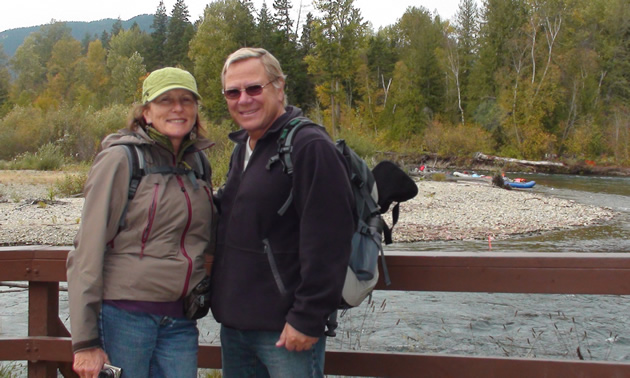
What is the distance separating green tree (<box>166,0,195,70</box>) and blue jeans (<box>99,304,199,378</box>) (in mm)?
68648

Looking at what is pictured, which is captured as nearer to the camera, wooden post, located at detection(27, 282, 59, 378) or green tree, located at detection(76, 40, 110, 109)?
wooden post, located at detection(27, 282, 59, 378)

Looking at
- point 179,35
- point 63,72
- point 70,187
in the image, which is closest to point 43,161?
point 70,187

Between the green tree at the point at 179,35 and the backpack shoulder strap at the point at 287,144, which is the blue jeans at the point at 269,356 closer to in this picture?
the backpack shoulder strap at the point at 287,144

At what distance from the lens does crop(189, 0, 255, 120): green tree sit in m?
56.5

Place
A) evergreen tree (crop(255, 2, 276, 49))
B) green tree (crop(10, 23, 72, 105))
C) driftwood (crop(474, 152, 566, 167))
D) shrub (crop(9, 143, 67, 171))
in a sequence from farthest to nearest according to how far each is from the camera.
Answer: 1. green tree (crop(10, 23, 72, 105))
2. evergreen tree (crop(255, 2, 276, 49))
3. driftwood (crop(474, 152, 566, 167))
4. shrub (crop(9, 143, 67, 171))

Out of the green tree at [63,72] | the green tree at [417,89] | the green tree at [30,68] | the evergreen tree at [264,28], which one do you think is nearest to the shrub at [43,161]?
the evergreen tree at [264,28]

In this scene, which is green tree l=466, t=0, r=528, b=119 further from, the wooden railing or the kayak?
the wooden railing

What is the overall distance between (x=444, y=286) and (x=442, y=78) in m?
59.4

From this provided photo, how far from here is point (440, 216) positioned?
57.6ft

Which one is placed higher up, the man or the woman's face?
the woman's face

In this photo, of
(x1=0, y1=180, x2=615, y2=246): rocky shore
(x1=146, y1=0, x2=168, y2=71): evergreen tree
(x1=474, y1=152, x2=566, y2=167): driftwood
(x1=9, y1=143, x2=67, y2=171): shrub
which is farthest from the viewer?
(x1=146, y1=0, x2=168, y2=71): evergreen tree

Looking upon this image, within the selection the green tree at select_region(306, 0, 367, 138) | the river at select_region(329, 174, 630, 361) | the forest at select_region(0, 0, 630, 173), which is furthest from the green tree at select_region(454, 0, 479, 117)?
the river at select_region(329, 174, 630, 361)

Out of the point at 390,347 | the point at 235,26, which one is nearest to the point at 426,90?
the point at 235,26

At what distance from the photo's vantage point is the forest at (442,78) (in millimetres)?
46562
